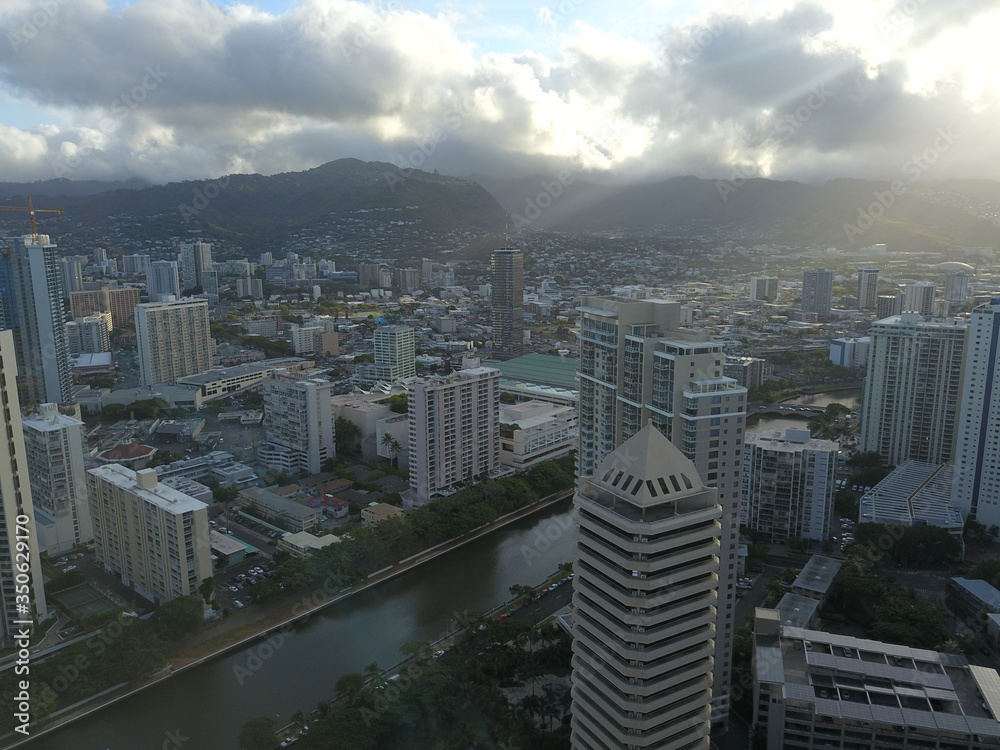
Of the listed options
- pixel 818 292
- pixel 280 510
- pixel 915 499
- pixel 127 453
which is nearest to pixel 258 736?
pixel 280 510

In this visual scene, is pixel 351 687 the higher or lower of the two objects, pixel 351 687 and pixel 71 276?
the lower

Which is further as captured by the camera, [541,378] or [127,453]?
[541,378]

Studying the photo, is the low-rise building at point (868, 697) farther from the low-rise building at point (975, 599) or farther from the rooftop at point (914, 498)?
the rooftop at point (914, 498)

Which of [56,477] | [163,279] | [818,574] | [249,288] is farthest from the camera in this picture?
[249,288]

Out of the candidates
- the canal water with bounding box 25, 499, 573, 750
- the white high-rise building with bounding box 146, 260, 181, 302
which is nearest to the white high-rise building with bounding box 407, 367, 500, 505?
the canal water with bounding box 25, 499, 573, 750

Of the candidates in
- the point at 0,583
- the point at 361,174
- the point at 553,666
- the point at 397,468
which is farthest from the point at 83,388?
the point at 361,174

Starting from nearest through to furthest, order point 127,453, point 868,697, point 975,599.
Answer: point 868,697 → point 975,599 → point 127,453

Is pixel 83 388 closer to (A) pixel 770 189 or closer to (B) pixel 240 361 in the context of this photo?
(B) pixel 240 361

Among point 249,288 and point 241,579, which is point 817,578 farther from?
point 249,288
